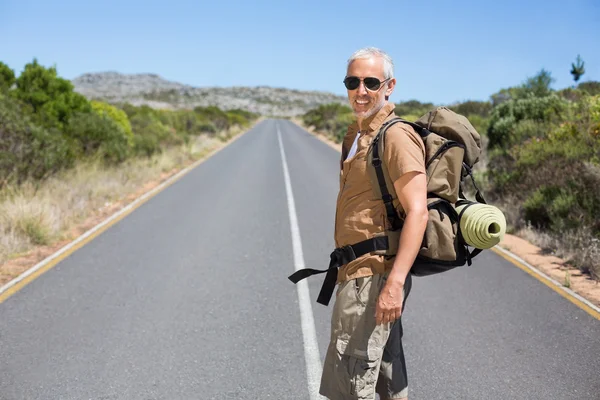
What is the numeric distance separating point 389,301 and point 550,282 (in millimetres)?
4946

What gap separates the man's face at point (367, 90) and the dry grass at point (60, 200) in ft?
20.8

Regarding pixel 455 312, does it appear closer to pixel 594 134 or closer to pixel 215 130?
pixel 594 134

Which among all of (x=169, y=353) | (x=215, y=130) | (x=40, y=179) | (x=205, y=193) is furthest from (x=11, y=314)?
(x=215, y=130)

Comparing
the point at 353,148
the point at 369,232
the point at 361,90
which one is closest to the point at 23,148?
the point at 353,148

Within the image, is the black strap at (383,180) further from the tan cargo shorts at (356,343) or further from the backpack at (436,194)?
the tan cargo shorts at (356,343)

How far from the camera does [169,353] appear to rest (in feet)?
14.7

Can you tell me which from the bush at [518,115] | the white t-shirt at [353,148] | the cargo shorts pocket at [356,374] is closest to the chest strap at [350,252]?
the cargo shorts pocket at [356,374]

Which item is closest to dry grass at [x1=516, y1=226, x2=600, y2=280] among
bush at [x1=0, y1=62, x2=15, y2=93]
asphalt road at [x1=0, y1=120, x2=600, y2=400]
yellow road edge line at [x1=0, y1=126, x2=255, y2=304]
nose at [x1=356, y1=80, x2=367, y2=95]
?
asphalt road at [x1=0, y1=120, x2=600, y2=400]

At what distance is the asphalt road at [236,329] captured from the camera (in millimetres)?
3959

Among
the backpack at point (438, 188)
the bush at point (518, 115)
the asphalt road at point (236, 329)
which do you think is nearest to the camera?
the backpack at point (438, 188)

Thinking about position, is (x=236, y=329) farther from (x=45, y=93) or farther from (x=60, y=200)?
(x=45, y=93)

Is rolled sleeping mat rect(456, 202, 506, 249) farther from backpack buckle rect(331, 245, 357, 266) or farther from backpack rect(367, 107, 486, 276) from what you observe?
backpack buckle rect(331, 245, 357, 266)

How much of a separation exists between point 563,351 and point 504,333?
1.80 feet

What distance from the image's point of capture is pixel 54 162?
12.3m
